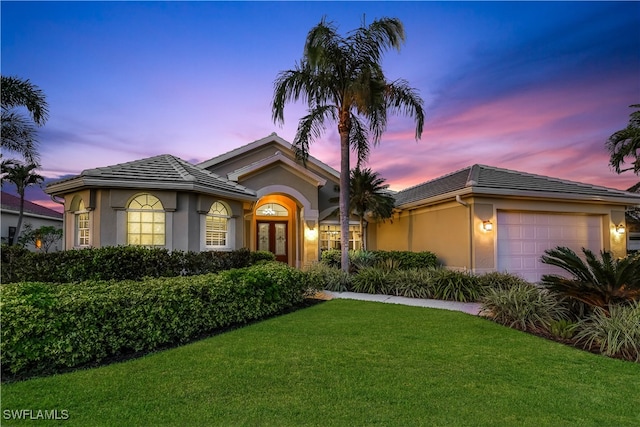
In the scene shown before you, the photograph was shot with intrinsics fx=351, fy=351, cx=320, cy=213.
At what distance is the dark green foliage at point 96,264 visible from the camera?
8.41 m

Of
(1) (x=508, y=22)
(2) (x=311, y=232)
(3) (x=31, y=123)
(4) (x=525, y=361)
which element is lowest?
(4) (x=525, y=361)

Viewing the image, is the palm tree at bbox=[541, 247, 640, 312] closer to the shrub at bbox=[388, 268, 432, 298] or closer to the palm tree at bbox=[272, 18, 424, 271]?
the shrub at bbox=[388, 268, 432, 298]

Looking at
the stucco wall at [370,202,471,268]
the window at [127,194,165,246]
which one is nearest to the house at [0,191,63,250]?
the window at [127,194,165,246]

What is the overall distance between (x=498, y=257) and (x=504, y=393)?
9.74 meters

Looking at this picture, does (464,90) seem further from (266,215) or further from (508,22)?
(266,215)

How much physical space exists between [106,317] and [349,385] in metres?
3.45

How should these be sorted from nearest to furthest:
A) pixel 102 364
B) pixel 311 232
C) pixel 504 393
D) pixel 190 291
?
pixel 504 393
pixel 102 364
pixel 190 291
pixel 311 232

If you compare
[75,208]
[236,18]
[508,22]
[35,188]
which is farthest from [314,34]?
[35,188]

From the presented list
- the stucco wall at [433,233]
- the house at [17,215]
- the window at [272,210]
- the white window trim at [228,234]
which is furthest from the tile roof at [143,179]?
the house at [17,215]

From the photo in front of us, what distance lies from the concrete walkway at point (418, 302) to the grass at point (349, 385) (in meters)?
2.57

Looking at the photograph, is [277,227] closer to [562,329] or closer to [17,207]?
[562,329]

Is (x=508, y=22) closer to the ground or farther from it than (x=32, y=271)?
farther from it

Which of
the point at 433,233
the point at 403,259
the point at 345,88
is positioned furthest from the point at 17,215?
the point at 433,233

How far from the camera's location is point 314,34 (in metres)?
11.2
